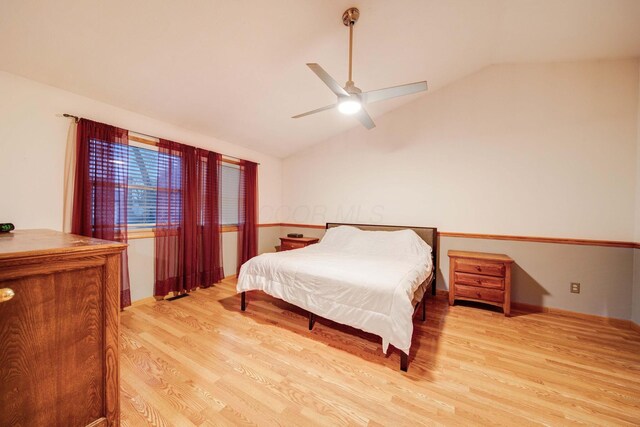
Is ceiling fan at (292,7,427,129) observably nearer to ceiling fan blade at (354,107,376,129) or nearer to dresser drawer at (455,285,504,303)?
ceiling fan blade at (354,107,376,129)

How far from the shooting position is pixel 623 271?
8.44 ft

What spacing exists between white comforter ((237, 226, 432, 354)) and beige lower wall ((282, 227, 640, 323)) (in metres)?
1.11

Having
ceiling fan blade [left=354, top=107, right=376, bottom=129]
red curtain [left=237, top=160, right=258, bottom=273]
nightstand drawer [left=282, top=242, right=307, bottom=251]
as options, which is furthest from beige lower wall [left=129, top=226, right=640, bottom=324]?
ceiling fan blade [left=354, top=107, right=376, bottom=129]

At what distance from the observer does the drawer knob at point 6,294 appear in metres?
0.73

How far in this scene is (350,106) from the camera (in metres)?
2.11

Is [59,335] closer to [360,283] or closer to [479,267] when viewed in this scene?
[360,283]

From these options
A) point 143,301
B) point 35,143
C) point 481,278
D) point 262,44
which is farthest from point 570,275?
point 35,143

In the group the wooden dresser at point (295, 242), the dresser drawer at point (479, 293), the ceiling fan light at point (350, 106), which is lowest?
the dresser drawer at point (479, 293)

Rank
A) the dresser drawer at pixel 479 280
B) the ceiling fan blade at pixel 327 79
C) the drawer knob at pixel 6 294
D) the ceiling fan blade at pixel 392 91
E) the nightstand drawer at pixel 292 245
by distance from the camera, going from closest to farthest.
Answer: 1. the drawer knob at pixel 6 294
2. the ceiling fan blade at pixel 327 79
3. the ceiling fan blade at pixel 392 91
4. the dresser drawer at pixel 479 280
5. the nightstand drawer at pixel 292 245

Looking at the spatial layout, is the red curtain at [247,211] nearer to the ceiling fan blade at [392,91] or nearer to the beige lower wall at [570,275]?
the ceiling fan blade at [392,91]

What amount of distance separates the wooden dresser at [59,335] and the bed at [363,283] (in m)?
1.48

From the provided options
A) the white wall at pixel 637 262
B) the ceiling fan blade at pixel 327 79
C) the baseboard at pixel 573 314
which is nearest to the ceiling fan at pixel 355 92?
the ceiling fan blade at pixel 327 79

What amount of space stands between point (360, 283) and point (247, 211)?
2767 mm

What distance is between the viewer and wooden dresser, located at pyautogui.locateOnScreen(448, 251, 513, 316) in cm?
Result: 274
